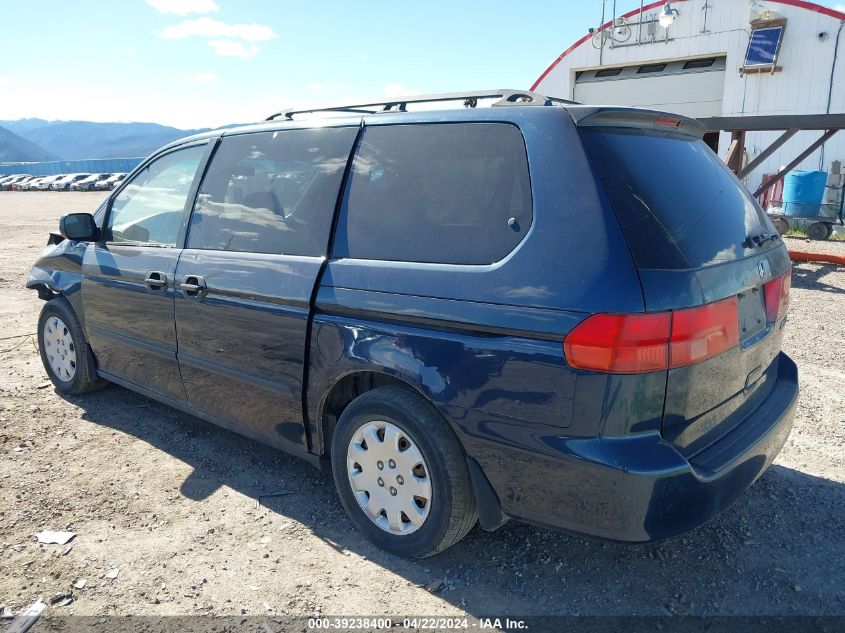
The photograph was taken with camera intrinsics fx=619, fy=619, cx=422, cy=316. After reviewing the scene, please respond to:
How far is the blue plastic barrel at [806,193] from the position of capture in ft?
44.8

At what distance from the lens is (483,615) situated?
2.37 meters

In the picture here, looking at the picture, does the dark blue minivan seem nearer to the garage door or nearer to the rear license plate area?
the rear license plate area

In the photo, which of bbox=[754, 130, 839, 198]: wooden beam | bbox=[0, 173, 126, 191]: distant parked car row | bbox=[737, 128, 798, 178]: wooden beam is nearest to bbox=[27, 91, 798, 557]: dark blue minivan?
bbox=[737, 128, 798, 178]: wooden beam

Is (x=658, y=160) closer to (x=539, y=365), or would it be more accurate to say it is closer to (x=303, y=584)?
(x=539, y=365)

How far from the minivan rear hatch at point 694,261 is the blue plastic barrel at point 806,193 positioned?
42.8 ft

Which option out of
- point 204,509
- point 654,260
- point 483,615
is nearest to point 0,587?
point 204,509

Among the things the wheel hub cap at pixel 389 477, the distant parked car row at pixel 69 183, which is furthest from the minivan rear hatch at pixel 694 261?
the distant parked car row at pixel 69 183

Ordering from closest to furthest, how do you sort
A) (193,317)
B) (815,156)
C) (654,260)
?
(654,260)
(193,317)
(815,156)

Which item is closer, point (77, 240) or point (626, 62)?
point (77, 240)

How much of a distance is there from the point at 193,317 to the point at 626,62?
19.4m

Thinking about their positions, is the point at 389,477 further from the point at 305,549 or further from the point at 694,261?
the point at 694,261

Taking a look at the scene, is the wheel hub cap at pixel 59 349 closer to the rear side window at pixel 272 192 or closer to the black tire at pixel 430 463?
the rear side window at pixel 272 192

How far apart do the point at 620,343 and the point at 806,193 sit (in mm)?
14432

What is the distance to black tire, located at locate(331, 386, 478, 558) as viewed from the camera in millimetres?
2430
